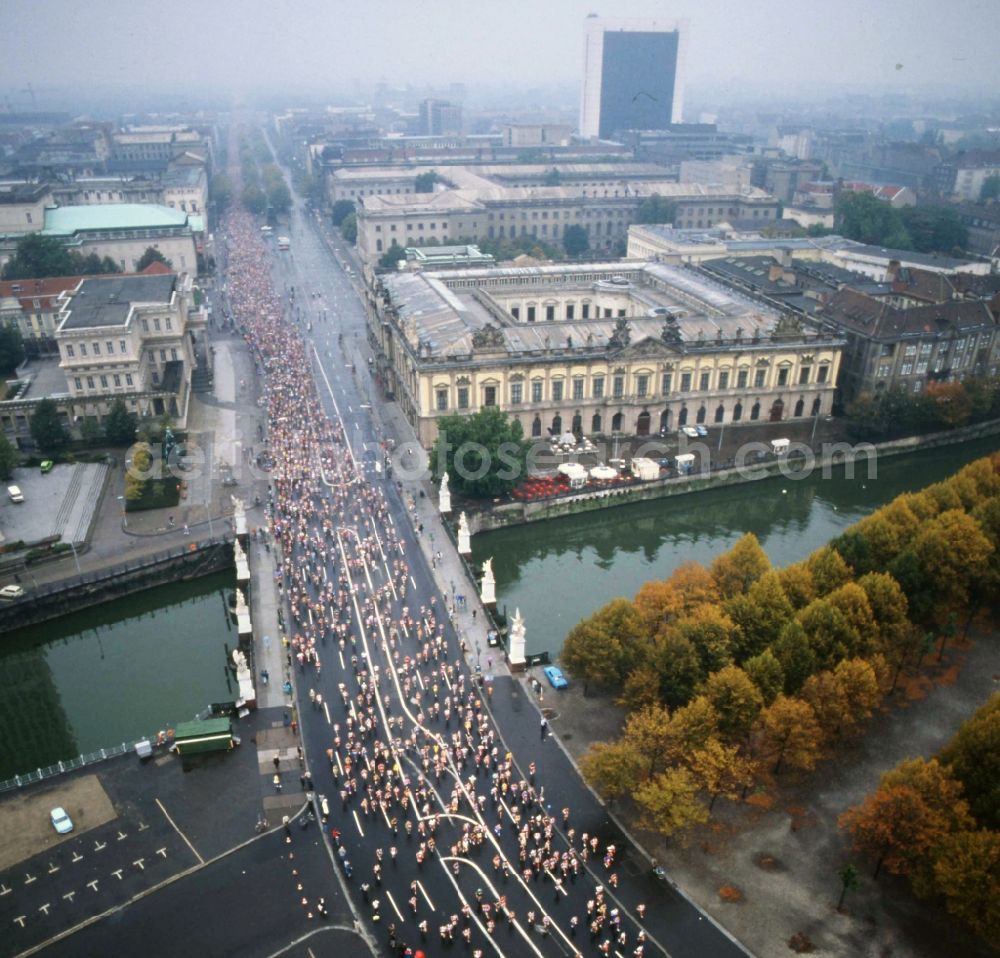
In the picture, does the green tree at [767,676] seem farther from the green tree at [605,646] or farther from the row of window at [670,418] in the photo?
the row of window at [670,418]

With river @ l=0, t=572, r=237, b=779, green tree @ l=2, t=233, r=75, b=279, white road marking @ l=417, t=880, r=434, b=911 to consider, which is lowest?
river @ l=0, t=572, r=237, b=779

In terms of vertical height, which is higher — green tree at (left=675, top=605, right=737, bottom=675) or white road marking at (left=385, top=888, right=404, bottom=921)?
green tree at (left=675, top=605, right=737, bottom=675)

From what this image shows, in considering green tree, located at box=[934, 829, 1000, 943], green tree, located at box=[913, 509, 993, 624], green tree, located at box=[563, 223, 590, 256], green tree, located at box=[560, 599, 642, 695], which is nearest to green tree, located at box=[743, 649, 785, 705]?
green tree, located at box=[560, 599, 642, 695]

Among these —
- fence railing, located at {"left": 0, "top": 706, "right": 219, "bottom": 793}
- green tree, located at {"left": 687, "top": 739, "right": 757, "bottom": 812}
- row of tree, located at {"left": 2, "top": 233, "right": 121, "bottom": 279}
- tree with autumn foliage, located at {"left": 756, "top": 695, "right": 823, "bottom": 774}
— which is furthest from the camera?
row of tree, located at {"left": 2, "top": 233, "right": 121, "bottom": 279}

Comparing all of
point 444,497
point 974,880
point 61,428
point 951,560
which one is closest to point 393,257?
point 61,428

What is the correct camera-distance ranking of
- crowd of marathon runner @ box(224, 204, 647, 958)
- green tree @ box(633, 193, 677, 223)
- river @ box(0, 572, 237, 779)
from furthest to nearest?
green tree @ box(633, 193, 677, 223) < river @ box(0, 572, 237, 779) < crowd of marathon runner @ box(224, 204, 647, 958)

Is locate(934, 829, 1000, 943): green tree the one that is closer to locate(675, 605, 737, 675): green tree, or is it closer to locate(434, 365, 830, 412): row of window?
locate(675, 605, 737, 675): green tree

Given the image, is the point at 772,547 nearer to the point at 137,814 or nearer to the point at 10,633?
the point at 137,814
